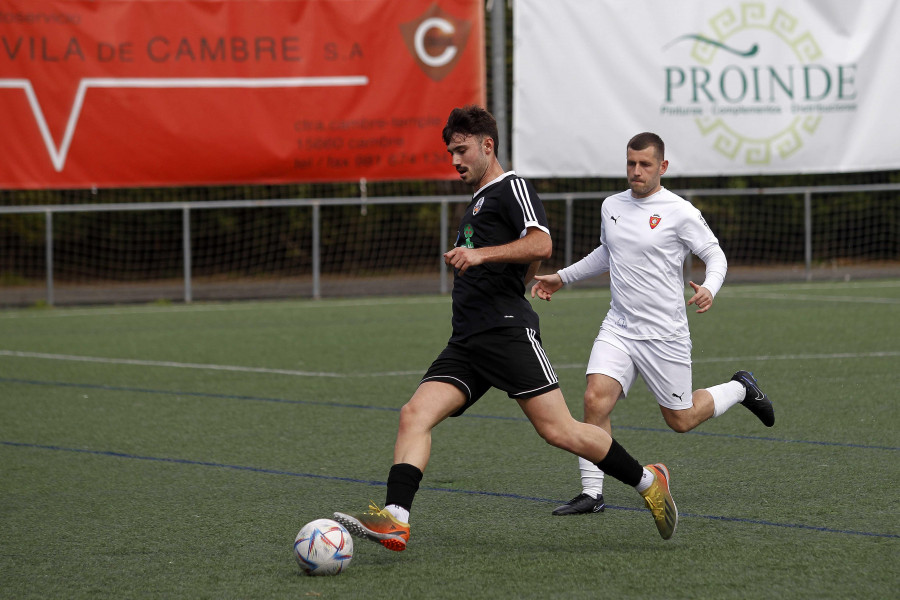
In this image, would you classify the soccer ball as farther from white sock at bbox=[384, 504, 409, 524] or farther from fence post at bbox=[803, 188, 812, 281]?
fence post at bbox=[803, 188, 812, 281]

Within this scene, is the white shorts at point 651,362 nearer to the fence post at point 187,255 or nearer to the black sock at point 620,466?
the black sock at point 620,466

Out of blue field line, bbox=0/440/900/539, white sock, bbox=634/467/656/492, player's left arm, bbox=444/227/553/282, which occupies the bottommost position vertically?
blue field line, bbox=0/440/900/539

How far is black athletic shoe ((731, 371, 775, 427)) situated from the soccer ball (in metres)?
2.79

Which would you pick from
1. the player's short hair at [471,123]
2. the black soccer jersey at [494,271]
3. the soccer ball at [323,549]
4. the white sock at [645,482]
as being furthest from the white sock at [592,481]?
the player's short hair at [471,123]

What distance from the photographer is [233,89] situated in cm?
1791

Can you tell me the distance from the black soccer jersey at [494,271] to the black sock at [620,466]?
62 centimetres

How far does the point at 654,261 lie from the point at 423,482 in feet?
5.49

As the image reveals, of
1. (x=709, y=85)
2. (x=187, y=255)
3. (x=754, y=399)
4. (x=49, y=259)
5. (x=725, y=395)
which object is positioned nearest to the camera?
(x=725, y=395)

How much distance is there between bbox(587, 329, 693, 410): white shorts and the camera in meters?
6.14

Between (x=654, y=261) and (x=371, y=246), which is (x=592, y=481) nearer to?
(x=654, y=261)

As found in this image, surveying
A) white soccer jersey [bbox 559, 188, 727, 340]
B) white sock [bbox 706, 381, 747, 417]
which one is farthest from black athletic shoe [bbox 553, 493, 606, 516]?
white sock [bbox 706, 381, 747, 417]

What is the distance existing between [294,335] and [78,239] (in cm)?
880

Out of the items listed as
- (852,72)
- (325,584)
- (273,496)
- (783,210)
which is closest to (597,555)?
(325,584)

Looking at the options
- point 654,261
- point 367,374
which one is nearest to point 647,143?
point 654,261
